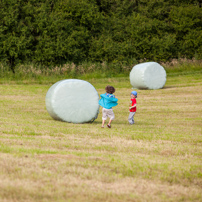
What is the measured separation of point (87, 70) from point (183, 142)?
21002 mm

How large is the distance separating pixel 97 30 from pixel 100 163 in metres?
32.2

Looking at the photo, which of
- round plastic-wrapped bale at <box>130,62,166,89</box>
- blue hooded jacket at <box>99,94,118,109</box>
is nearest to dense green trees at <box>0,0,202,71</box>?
round plastic-wrapped bale at <box>130,62,166,89</box>

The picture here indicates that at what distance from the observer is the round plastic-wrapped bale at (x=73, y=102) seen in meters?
11.0

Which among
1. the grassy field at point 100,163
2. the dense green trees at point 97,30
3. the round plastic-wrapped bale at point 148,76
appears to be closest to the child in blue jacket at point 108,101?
the grassy field at point 100,163

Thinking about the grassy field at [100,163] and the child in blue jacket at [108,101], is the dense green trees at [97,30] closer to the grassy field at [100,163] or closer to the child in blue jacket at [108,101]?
the grassy field at [100,163]

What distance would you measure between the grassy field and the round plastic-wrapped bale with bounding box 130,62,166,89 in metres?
10.4

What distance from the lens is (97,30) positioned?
1462 inches

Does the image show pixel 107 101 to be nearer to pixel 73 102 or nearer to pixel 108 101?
pixel 108 101

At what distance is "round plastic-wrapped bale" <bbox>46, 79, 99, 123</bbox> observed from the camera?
36.0 ft

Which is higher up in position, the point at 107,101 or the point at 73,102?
the point at 107,101

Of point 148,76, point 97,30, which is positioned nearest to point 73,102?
point 148,76

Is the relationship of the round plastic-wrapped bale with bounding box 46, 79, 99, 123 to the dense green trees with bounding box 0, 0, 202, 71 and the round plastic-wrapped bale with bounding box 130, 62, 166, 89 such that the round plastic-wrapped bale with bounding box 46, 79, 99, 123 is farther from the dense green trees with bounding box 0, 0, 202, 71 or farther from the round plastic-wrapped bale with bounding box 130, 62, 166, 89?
the dense green trees with bounding box 0, 0, 202, 71

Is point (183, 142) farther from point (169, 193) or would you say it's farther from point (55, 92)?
point (55, 92)

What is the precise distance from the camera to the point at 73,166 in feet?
18.3
